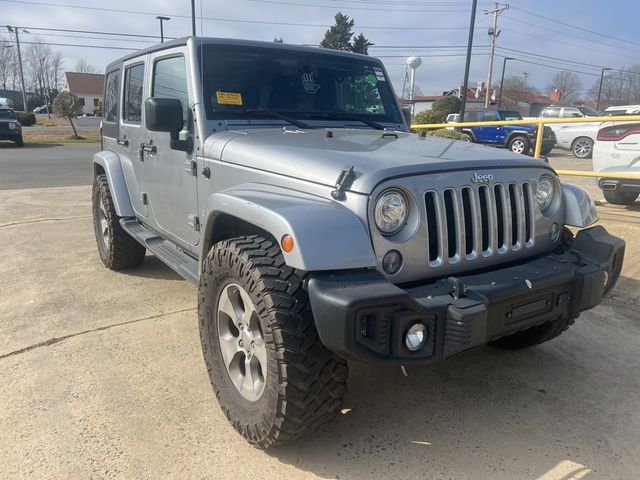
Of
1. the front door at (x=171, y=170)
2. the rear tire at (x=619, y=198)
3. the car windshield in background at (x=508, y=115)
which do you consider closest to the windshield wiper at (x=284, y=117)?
the front door at (x=171, y=170)

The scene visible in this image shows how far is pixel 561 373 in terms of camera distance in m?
3.35

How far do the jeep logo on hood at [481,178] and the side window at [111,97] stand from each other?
374 centimetres

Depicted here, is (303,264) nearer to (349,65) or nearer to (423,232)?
(423,232)

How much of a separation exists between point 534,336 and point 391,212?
173 cm

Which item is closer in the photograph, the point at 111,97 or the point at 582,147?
the point at 111,97

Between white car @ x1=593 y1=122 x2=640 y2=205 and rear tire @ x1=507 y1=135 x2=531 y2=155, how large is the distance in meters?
10.2

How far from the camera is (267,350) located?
2.29m

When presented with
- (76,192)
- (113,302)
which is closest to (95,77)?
(76,192)

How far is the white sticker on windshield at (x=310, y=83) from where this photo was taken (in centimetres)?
370

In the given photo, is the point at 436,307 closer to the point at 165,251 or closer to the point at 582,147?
the point at 165,251

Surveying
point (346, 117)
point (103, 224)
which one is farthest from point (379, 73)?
point (103, 224)

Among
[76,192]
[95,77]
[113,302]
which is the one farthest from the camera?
[95,77]

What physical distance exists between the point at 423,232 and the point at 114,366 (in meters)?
2.19

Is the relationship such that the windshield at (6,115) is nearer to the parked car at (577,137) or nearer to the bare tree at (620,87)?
the parked car at (577,137)
